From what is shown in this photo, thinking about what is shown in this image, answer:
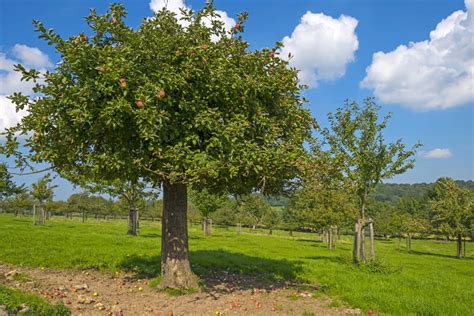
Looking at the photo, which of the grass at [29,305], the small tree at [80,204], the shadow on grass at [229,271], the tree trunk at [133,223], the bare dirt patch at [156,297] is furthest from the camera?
the small tree at [80,204]

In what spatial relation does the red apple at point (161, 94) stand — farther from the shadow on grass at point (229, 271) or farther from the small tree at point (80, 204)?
the small tree at point (80, 204)

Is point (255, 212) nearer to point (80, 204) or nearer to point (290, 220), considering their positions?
point (290, 220)

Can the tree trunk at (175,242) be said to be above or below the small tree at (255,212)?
above

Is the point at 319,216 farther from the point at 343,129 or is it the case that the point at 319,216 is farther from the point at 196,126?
the point at 196,126

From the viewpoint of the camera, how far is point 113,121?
28.0 ft

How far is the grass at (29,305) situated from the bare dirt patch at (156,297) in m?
0.80

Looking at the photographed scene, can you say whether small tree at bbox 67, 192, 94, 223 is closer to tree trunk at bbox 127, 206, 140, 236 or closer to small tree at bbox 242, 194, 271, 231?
small tree at bbox 242, 194, 271, 231

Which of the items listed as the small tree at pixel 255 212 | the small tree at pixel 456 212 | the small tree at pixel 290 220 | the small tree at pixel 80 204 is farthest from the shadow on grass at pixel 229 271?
the small tree at pixel 255 212

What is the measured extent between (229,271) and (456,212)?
48.1 meters

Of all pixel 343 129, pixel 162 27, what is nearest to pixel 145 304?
pixel 162 27

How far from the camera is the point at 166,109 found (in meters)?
9.45

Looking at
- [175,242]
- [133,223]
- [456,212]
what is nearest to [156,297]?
[175,242]

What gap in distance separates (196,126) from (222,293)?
5.33m

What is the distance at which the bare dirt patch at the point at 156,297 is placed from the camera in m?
9.19
